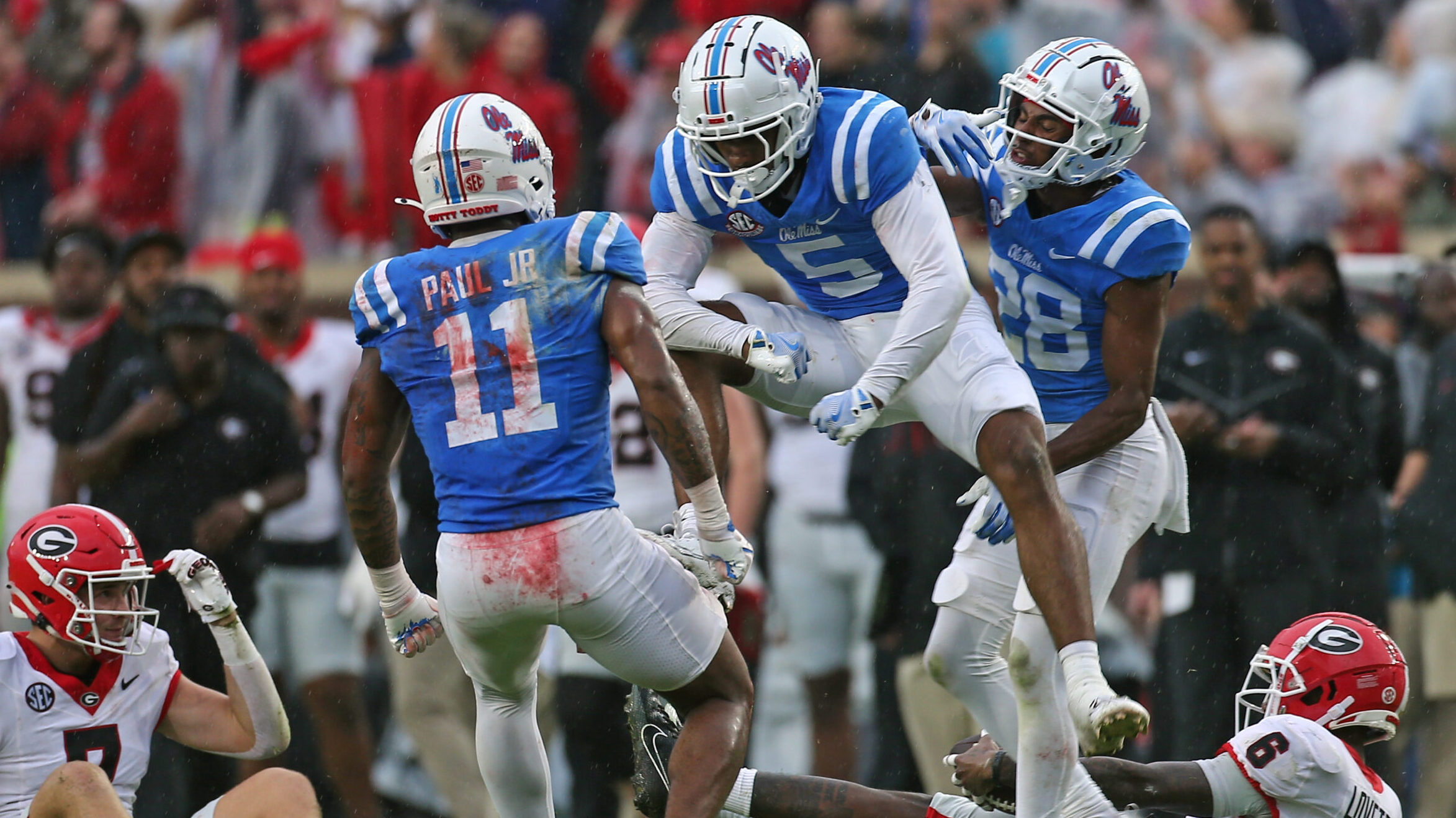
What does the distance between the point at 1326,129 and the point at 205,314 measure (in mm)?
6057

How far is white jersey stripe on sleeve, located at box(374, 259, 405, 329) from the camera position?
16.3ft

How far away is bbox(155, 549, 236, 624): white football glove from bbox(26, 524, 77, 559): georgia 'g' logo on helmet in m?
0.31

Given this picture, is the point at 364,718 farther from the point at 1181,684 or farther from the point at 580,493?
the point at 580,493

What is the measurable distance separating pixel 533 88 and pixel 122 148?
99.3 inches

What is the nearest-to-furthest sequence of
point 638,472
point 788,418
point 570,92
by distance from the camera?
point 638,472 → point 788,418 → point 570,92

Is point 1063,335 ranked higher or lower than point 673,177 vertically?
lower

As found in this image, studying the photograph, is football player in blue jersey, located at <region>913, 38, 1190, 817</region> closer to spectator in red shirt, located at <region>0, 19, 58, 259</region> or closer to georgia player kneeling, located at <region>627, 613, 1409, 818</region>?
georgia player kneeling, located at <region>627, 613, 1409, 818</region>

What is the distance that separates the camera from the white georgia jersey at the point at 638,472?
309 inches

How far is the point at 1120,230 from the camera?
554 centimetres

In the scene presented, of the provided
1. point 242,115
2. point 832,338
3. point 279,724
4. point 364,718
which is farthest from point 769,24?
point 242,115

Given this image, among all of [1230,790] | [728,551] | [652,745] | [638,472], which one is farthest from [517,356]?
[638,472]

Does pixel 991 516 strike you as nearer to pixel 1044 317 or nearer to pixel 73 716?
pixel 1044 317

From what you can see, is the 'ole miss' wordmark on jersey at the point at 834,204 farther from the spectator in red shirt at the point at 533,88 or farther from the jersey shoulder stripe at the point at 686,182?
the spectator in red shirt at the point at 533,88

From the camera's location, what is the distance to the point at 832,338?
18.9 feet
